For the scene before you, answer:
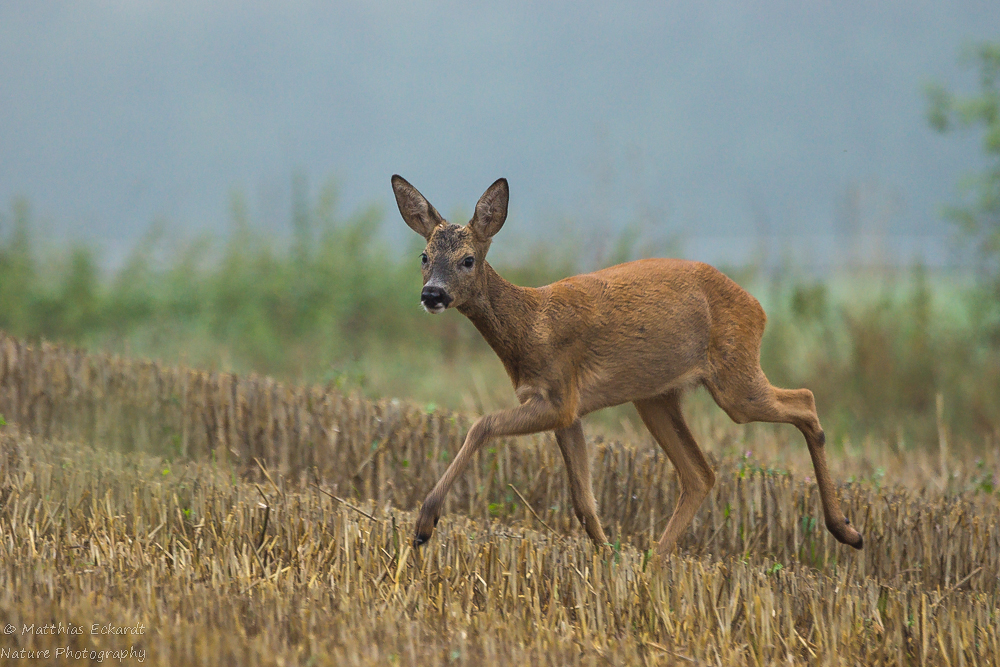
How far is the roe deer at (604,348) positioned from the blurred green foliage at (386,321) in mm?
3384

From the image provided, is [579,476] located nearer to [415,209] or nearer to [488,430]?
[488,430]

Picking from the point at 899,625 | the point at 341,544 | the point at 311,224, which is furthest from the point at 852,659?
the point at 311,224

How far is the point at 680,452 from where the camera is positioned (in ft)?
22.3

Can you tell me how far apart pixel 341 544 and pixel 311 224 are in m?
10.9

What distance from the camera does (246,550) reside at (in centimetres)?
529

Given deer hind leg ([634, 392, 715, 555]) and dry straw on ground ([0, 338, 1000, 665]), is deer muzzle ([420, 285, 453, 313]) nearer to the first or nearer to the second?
dry straw on ground ([0, 338, 1000, 665])

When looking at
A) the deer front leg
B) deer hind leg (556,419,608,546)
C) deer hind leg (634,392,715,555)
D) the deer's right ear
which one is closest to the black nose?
the deer's right ear

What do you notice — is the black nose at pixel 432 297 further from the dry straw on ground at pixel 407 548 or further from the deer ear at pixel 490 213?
the dry straw on ground at pixel 407 548

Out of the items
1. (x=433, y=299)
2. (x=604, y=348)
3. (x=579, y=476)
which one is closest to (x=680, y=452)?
(x=579, y=476)

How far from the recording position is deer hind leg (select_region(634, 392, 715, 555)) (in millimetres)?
6672

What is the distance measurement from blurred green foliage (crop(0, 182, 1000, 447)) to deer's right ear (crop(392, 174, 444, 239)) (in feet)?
12.3

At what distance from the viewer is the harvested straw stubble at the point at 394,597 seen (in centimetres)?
410

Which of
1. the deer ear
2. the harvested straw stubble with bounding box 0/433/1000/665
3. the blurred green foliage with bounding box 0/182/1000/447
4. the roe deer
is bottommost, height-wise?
the harvested straw stubble with bounding box 0/433/1000/665

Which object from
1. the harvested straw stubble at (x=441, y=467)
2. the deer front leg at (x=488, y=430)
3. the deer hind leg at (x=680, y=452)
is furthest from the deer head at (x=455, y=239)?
the harvested straw stubble at (x=441, y=467)
